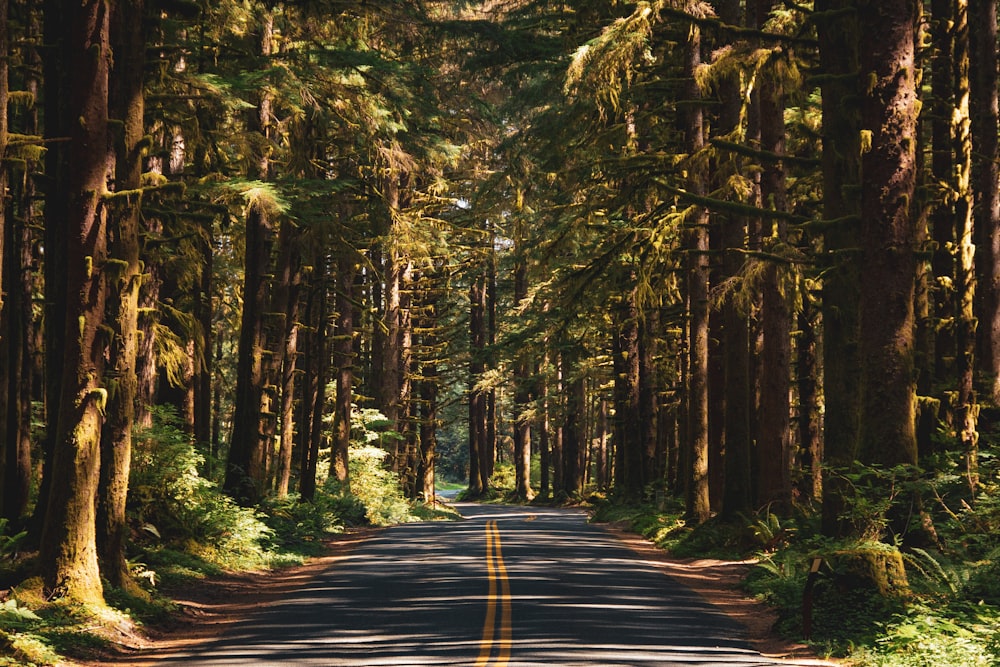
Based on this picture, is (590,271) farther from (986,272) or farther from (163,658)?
(163,658)

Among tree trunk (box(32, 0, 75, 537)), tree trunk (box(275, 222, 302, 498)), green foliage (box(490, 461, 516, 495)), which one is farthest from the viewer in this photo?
green foliage (box(490, 461, 516, 495))

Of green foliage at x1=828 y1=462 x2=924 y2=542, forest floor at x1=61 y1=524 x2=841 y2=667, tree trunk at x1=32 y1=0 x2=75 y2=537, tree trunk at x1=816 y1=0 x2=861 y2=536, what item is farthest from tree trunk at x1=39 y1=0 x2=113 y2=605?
tree trunk at x1=816 y1=0 x2=861 y2=536

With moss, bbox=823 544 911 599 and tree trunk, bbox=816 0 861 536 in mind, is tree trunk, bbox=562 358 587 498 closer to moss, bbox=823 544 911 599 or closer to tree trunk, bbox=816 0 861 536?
tree trunk, bbox=816 0 861 536

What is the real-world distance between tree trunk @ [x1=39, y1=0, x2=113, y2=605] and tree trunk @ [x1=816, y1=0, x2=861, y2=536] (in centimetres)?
981

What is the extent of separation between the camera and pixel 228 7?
18609 mm

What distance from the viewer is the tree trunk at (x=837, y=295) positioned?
1491 cm

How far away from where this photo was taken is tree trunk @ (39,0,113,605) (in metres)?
12.5

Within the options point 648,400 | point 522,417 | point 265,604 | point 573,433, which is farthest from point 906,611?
point 573,433

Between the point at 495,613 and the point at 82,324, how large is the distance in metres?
6.34

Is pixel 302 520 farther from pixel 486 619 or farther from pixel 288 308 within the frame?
pixel 486 619

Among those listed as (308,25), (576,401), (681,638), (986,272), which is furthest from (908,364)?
(576,401)

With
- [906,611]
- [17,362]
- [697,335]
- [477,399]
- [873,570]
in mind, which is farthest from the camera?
[477,399]

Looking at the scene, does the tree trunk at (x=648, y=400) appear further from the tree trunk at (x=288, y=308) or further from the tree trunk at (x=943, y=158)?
the tree trunk at (x=943, y=158)

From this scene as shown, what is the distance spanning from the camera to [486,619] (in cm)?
1290
